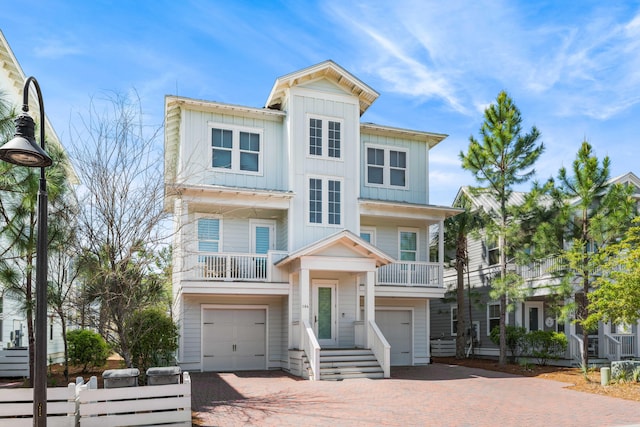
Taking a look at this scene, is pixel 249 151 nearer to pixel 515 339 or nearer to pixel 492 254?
pixel 515 339

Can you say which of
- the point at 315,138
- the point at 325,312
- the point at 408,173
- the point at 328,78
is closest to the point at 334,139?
the point at 315,138

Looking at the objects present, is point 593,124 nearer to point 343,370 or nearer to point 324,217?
point 324,217

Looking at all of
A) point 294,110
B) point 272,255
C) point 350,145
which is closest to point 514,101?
point 350,145

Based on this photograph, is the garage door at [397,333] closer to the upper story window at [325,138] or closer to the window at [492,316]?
the window at [492,316]

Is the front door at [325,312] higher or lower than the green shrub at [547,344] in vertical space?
higher

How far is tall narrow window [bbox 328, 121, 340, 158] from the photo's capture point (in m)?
21.3

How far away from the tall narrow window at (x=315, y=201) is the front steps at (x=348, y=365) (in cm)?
477

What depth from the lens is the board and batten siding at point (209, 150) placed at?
2025 centimetres

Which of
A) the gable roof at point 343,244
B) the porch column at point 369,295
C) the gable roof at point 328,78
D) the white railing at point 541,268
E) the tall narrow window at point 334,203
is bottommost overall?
the porch column at point 369,295

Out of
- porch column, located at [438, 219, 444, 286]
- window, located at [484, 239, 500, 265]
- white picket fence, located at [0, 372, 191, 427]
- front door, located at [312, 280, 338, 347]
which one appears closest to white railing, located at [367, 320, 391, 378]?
front door, located at [312, 280, 338, 347]

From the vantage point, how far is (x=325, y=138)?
69.6 feet

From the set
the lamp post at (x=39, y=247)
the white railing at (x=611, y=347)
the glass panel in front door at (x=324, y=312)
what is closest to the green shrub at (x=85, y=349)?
the glass panel in front door at (x=324, y=312)

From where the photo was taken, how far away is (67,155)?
14414 mm

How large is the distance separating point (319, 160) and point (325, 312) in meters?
5.43
